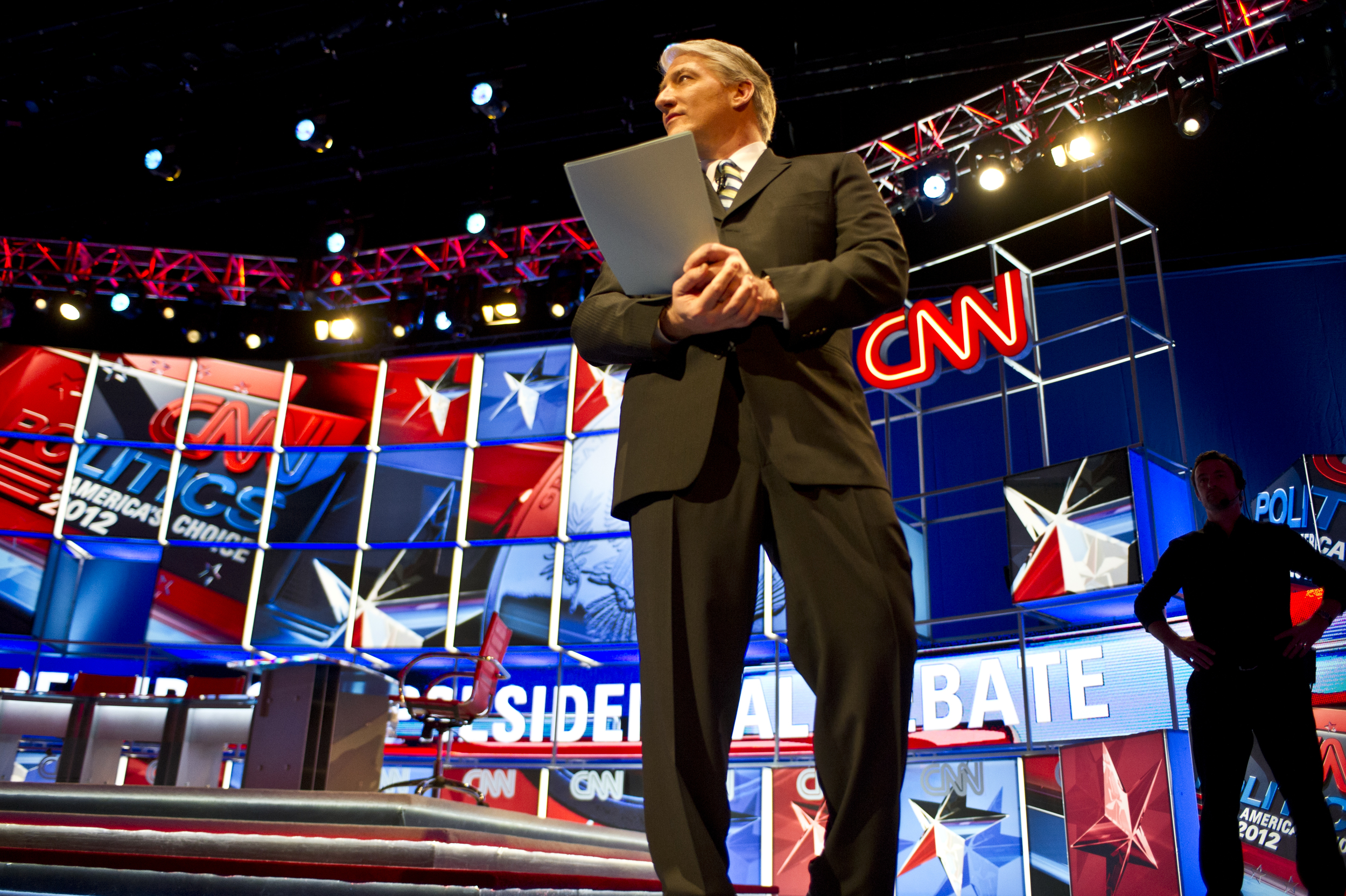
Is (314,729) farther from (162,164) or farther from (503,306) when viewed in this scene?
(162,164)

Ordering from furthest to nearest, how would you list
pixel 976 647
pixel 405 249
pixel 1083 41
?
1. pixel 405 249
2. pixel 976 647
3. pixel 1083 41

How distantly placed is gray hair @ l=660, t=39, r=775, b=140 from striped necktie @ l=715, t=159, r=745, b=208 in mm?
108

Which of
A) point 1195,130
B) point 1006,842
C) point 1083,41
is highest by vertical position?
point 1083,41

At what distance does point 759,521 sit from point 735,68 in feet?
2.67

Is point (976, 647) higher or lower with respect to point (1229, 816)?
higher

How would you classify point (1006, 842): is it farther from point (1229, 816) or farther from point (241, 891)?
point (241, 891)

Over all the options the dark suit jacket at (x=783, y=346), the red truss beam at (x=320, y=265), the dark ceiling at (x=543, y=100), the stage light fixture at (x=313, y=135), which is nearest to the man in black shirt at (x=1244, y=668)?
the dark suit jacket at (x=783, y=346)

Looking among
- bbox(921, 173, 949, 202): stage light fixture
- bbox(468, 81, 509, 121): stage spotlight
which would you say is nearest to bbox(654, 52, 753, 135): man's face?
bbox(921, 173, 949, 202): stage light fixture

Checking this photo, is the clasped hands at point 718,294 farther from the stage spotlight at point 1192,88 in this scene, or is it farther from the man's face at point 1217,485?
the stage spotlight at point 1192,88

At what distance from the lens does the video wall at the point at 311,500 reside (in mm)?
11070

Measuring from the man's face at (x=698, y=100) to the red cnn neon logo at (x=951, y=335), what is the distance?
6.71 meters

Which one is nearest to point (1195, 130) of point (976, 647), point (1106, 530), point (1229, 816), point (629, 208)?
point (1106, 530)

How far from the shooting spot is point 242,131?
10.1 m

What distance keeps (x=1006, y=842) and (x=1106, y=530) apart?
99.6 inches
